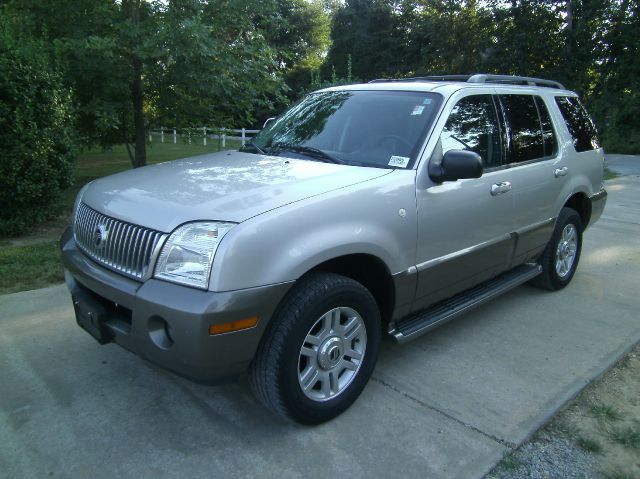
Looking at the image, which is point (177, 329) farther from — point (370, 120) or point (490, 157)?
point (490, 157)

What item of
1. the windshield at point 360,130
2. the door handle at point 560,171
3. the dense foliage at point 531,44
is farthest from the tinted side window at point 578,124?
the dense foliage at point 531,44

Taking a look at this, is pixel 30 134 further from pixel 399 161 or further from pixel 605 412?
pixel 605 412

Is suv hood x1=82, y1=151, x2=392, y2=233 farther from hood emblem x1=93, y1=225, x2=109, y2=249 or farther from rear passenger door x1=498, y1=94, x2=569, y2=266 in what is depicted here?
rear passenger door x1=498, y1=94, x2=569, y2=266

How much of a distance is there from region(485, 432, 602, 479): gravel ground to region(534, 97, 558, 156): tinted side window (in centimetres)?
256

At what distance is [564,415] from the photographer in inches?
119

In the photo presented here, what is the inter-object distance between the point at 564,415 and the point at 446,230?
4.12 ft

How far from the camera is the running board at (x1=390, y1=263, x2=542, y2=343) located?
3312mm

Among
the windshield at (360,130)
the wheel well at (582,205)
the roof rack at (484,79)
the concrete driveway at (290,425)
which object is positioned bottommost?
the concrete driveway at (290,425)

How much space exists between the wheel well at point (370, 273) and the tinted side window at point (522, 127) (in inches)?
62.7

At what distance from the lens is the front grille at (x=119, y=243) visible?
254 centimetres

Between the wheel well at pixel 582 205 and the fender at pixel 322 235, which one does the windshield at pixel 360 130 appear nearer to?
the fender at pixel 322 235

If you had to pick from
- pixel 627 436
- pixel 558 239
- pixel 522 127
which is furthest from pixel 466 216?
pixel 558 239

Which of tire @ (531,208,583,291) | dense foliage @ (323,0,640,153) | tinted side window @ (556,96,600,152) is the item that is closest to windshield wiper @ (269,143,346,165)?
tire @ (531,208,583,291)

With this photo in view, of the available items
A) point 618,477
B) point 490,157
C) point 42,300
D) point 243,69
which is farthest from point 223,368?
point 243,69
